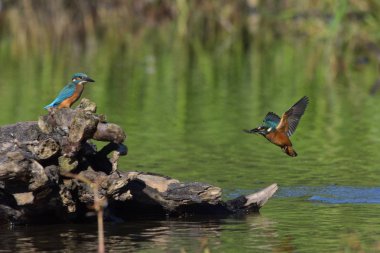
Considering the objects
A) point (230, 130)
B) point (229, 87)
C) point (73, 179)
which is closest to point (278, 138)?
point (73, 179)

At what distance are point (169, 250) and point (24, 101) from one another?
34.8 feet

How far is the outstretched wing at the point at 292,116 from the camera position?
930 centimetres

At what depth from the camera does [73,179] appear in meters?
8.71

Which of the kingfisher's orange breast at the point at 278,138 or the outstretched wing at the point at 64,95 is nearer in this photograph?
the kingfisher's orange breast at the point at 278,138

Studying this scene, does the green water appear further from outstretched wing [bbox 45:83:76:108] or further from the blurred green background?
outstretched wing [bbox 45:83:76:108]

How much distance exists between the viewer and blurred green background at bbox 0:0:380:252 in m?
10.0

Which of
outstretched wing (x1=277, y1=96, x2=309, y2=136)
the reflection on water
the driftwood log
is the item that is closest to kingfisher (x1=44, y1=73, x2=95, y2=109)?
the driftwood log

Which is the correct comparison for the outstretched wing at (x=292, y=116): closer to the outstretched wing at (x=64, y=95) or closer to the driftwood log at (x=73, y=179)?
the driftwood log at (x=73, y=179)

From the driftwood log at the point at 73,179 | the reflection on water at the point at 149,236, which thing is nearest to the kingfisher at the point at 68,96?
the driftwood log at the point at 73,179

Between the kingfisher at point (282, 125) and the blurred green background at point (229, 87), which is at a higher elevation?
the blurred green background at point (229, 87)

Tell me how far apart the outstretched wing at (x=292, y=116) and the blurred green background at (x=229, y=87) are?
31.3 inches

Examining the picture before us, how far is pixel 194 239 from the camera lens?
8.48 meters

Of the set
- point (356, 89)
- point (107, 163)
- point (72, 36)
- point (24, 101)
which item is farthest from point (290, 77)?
point (107, 163)

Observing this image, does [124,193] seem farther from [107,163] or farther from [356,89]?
[356,89]
